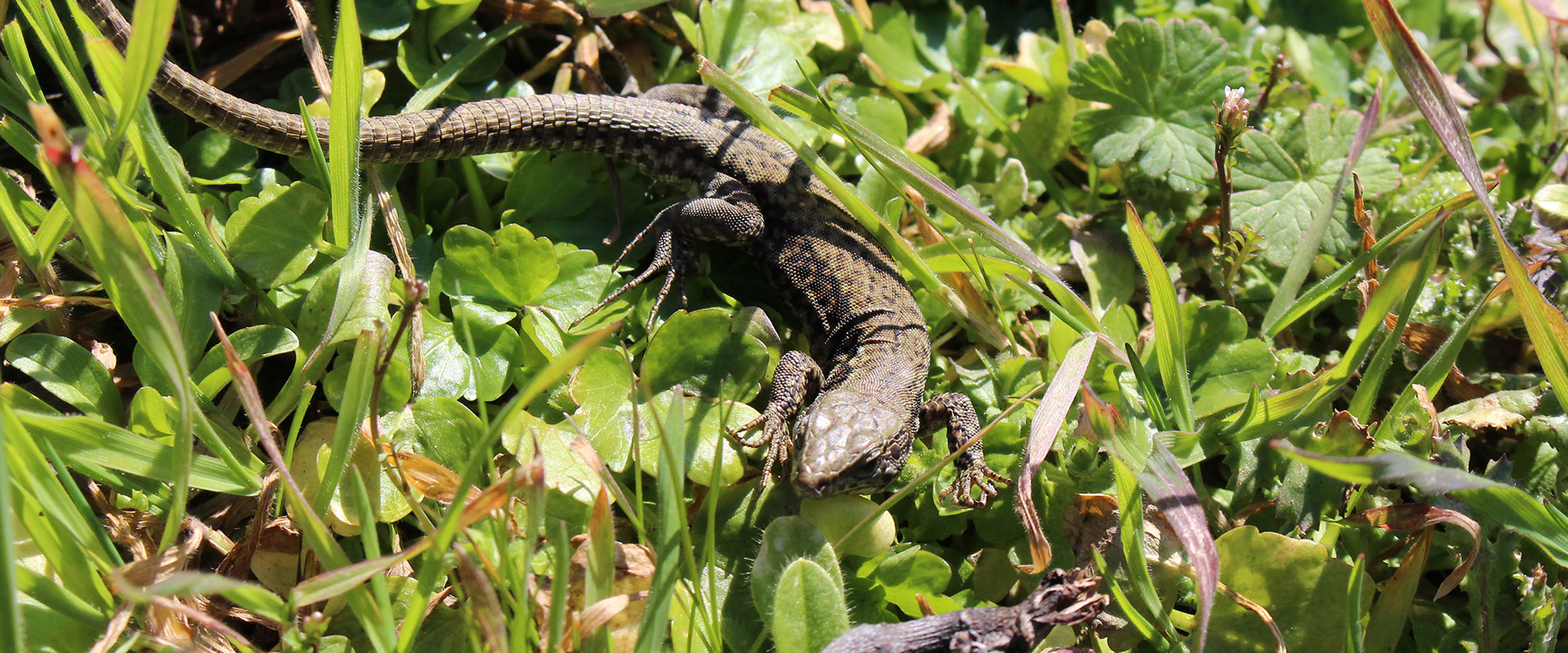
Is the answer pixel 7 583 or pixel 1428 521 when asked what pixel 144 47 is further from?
pixel 1428 521

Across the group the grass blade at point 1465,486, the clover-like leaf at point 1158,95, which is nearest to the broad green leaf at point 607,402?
the grass blade at point 1465,486

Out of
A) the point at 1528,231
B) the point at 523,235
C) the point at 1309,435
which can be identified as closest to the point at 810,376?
the point at 523,235

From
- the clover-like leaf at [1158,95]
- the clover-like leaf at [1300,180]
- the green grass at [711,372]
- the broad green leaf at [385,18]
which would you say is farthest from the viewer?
the clover-like leaf at [1158,95]

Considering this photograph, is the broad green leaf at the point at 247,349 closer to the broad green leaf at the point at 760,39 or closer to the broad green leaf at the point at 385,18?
the broad green leaf at the point at 385,18

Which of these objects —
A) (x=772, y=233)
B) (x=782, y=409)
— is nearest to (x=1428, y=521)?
(x=782, y=409)

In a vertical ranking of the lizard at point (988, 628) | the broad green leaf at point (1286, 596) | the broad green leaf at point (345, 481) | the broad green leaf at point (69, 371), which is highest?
the broad green leaf at point (69, 371)

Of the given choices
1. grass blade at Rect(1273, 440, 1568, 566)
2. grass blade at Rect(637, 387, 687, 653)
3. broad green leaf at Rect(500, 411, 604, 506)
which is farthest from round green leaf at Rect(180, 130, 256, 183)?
grass blade at Rect(1273, 440, 1568, 566)
